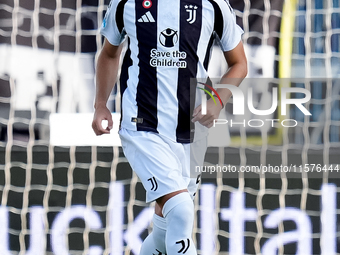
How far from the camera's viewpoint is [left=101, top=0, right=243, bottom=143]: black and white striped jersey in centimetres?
200

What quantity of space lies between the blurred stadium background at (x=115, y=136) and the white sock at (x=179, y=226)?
148 centimetres

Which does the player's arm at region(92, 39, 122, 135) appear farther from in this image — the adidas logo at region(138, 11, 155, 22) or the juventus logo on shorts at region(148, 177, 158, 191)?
the juventus logo on shorts at region(148, 177, 158, 191)

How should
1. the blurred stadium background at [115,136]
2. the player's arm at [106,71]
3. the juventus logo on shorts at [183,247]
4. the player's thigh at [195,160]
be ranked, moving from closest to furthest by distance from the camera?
the juventus logo on shorts at [183,247], the player's thigh at [195,160], the player's arm at [106,71], the blurred stadium background at [115,136]

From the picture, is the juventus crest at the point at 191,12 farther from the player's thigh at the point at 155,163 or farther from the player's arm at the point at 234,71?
the player's thigh at the point at 155,163

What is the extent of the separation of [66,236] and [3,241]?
0.35m

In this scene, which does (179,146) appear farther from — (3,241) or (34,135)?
(34,135)

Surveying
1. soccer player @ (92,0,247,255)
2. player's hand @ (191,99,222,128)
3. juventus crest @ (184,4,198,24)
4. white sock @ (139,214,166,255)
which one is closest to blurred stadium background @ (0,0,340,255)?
white sock @ (139,214,166,255)

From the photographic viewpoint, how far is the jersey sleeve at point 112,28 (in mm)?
2117


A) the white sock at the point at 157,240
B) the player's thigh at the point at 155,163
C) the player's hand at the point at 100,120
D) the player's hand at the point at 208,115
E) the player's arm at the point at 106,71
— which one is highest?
the player's arm at the point at 106,71

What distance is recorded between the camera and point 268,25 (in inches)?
159

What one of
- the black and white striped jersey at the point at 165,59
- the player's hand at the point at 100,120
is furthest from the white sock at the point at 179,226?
the player's hand at the point at 100,120

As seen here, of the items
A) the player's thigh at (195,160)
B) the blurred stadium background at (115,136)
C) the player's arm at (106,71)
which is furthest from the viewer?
the blurred stadium background at (115,136)

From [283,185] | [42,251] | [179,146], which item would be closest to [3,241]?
[42,251]

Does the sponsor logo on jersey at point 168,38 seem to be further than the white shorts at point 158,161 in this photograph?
Yes
